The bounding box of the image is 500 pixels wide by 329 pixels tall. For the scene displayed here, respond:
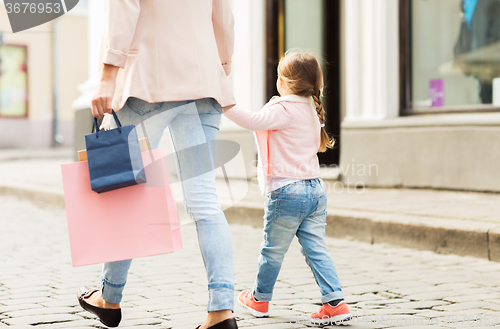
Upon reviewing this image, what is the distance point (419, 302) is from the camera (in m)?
3.14

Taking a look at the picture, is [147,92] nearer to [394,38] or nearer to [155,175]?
[155,175]

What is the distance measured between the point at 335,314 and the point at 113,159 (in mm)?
1147

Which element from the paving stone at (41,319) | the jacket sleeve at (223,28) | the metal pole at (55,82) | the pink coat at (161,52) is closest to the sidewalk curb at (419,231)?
the jacket sleeve at (223,28)

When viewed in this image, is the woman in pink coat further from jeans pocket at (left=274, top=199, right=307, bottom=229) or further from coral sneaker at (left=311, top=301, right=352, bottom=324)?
coral sneaker at (left=311, top=301, right=352, bottom=324)

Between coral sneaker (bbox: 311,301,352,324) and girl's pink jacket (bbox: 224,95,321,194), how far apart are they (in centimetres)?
57

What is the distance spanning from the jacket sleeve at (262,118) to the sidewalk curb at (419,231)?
2105mm

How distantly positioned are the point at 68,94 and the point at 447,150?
1876 cm

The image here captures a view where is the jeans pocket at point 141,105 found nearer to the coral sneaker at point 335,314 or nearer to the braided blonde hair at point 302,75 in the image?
the braided blonde hair at point 302,75

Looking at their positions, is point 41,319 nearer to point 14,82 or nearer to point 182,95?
point 182,95

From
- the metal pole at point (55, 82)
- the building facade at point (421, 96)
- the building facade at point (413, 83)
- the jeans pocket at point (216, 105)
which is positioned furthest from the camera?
the metal pole at point (55, 82)

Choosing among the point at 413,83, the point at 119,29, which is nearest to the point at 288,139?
the point at 119,29

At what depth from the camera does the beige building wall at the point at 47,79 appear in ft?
74.7

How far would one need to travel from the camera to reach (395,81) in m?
7.47

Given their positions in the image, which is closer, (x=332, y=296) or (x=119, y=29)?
(x=119, y=29)
